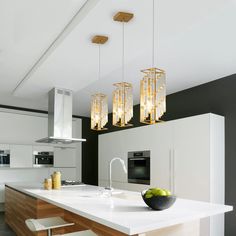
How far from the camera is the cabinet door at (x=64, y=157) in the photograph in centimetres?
708

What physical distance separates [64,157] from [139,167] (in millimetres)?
2688

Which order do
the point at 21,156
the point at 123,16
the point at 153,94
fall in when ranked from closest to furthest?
the point at 153,94 → the point at 123,16 → the point at 21,156

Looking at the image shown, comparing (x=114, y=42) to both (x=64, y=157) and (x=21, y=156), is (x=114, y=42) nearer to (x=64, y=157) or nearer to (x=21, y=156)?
(x=21, y=156)

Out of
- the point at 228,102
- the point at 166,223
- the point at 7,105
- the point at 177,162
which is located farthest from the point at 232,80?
the point at 7,105

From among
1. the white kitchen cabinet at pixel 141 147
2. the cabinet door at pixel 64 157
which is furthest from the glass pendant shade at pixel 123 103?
the cabinet door at pixel 64 157

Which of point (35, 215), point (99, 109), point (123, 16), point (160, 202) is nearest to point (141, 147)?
point (99, 109)

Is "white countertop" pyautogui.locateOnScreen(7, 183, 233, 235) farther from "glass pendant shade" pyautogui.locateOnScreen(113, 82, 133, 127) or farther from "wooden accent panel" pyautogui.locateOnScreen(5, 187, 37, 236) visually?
"wooden accent panel" pyautogui.locateOnScreen(5, 187, 37, 236)

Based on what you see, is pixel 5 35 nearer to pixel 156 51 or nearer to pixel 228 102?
pixel 156 51

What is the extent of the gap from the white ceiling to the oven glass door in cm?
143

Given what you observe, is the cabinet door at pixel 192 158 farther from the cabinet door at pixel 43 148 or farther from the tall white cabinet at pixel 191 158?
the cabinet door at pixel 43 148

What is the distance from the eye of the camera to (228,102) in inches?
168

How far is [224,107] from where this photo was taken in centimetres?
431

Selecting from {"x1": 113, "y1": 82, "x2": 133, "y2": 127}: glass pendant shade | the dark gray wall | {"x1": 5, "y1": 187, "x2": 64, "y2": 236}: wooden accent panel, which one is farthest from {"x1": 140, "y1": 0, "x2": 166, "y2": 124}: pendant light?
the dark gray wall

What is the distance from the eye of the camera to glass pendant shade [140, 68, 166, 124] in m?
2.16
